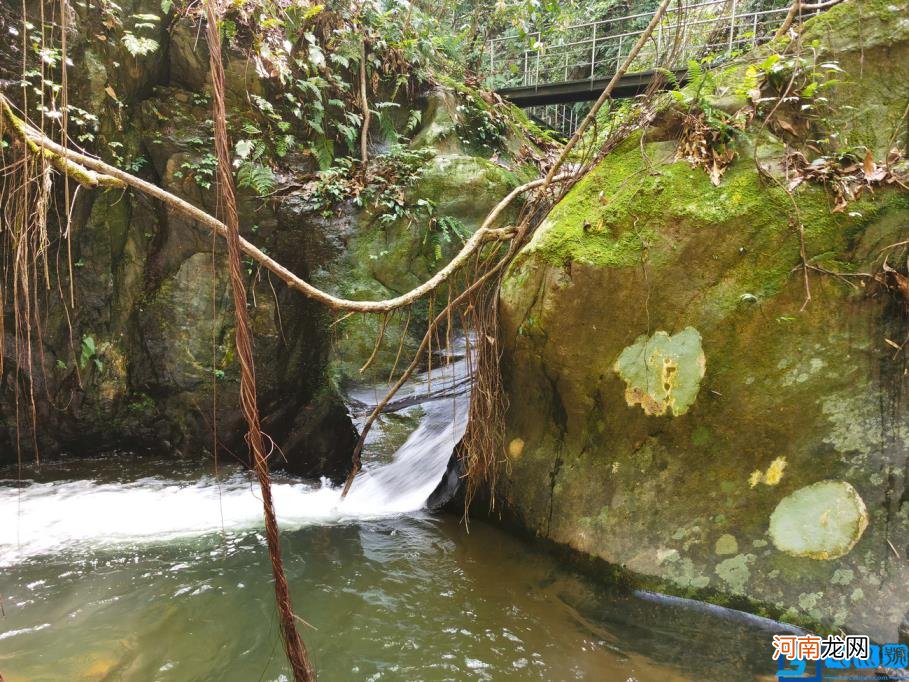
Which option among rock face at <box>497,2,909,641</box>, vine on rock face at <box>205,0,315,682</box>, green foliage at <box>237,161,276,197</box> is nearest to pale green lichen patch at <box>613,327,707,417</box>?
rock face at <box>497,2,909,641</box>

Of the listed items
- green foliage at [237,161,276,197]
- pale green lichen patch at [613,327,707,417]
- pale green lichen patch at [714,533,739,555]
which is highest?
green foliage at [237,161,276,197]

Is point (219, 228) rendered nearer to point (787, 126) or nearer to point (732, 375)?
point (732, 375)

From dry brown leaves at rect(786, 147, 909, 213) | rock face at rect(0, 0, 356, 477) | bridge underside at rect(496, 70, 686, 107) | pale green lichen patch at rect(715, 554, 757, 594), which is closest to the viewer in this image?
pale green lichen patch at rect(715, 554, 757, 594)

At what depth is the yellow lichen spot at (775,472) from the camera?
334cm

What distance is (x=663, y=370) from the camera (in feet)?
12.0

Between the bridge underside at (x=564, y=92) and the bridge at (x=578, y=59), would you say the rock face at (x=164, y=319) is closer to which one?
the bridge at (x=578, y=59)

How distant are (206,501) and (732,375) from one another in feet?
16.5

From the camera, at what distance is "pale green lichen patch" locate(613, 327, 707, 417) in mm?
3588

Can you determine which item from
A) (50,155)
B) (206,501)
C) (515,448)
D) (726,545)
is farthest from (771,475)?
(206,501)

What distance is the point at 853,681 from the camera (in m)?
2.75

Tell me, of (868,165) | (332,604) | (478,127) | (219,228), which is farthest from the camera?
(478,127)

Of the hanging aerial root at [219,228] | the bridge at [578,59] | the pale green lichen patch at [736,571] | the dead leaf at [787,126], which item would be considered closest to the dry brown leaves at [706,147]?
the dead leaf at [787,126]

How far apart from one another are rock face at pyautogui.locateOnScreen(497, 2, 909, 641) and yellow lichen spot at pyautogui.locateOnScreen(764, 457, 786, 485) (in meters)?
0.02

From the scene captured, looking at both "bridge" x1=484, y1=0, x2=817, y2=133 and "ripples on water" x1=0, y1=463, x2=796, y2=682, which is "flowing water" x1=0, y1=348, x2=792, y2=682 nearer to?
"ripples on water" x1=0, y1=463, x2=796, y2=682
